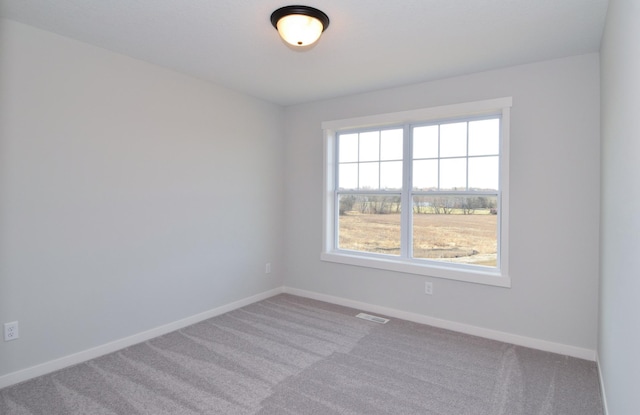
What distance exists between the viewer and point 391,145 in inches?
161

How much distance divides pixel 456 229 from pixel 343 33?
2.28 metres

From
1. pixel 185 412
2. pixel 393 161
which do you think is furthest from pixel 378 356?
pixel 393 161

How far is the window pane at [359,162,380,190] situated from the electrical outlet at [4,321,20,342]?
3494 mm

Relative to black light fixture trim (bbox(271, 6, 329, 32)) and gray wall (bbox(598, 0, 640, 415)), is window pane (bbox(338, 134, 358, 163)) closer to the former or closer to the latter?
black light fixture trim (bbox(271, 6, 329, 32))

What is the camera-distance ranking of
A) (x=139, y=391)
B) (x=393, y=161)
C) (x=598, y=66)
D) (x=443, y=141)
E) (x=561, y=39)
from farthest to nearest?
(x=393, y=161) < (x=443, y=141) < (x=598, y=66) < (x=561, y=39) < (x=139, y=391)

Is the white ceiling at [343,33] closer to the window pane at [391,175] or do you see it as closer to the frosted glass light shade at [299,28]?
the frosted glass light shade at [299,28]

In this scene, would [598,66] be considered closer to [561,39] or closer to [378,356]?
[561,39]

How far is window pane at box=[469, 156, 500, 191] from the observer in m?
3.44

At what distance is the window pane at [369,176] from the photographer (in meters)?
4.21

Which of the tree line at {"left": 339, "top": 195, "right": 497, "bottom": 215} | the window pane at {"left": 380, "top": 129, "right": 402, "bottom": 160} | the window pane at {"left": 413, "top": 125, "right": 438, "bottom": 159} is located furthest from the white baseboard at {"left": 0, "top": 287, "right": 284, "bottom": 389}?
the window pane at {"left": 413, "top": 125, "right": 438, "bottom": 159}

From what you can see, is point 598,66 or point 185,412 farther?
point 598,66

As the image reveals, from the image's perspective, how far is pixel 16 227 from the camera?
248 centimetres

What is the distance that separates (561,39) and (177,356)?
13.2 ft

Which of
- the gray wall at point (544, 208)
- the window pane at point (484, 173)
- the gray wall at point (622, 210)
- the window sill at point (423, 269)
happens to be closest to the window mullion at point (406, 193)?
the window sill at point (423, 269)
